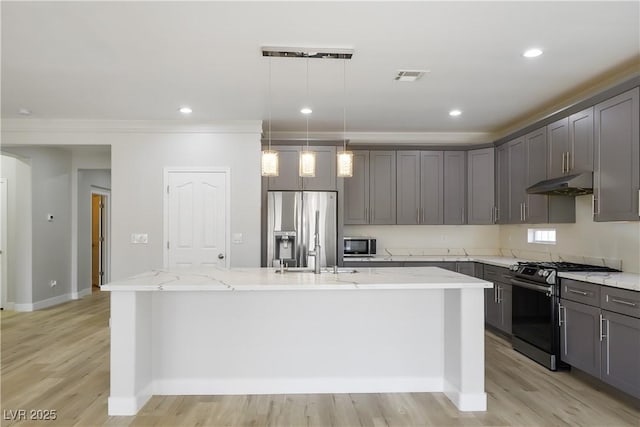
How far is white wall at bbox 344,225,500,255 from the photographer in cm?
624

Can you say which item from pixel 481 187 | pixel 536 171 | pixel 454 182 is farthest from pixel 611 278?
pixel 454 182

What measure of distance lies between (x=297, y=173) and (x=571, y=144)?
10.2ft

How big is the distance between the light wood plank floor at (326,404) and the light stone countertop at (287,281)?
872mm

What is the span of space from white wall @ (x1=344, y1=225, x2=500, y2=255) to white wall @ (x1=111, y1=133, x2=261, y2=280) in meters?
1.77

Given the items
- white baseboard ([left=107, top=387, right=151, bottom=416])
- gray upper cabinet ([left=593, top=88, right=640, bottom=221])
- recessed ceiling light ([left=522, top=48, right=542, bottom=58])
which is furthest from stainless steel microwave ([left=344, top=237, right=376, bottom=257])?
white baseboard ([left=107, top=387, right=151, bottom=416])

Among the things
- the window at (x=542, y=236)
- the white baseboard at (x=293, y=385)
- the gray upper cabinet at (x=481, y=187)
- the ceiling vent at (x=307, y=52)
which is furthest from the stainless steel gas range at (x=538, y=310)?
the ceiling vent at (x=307, y=52)

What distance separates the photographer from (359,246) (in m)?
5.82

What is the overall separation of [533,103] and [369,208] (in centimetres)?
236

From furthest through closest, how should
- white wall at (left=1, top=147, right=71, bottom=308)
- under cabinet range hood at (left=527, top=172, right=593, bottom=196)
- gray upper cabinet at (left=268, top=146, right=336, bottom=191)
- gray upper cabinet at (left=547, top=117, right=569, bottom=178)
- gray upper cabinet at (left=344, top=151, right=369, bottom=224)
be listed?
white wall at (left=1, top=147, right=71, bottom=308), gray upper cabinet at (left=344, top=151, right=369, bottom=224), gray upper cabinet at (left=268, top=146, right=336, bottom=191), gray upper cabinet at (left=547, top=117, right=569, bottom=178), under cabinet range hood at (left=527, top=172, right=593, bottom=196)

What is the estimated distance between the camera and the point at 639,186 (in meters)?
3.20

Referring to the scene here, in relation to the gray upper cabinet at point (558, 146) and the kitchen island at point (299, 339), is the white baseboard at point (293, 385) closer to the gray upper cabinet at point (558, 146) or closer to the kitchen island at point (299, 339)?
the kitchen island at point (299, 339)

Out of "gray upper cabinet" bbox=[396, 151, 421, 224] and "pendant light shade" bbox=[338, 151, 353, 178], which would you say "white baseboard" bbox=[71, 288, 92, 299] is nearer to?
"gray upper cabinet" bbox=[396, 151, 421, 224]

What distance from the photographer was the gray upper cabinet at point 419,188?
19.5ft

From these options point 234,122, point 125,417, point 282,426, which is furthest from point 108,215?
point 282,426
